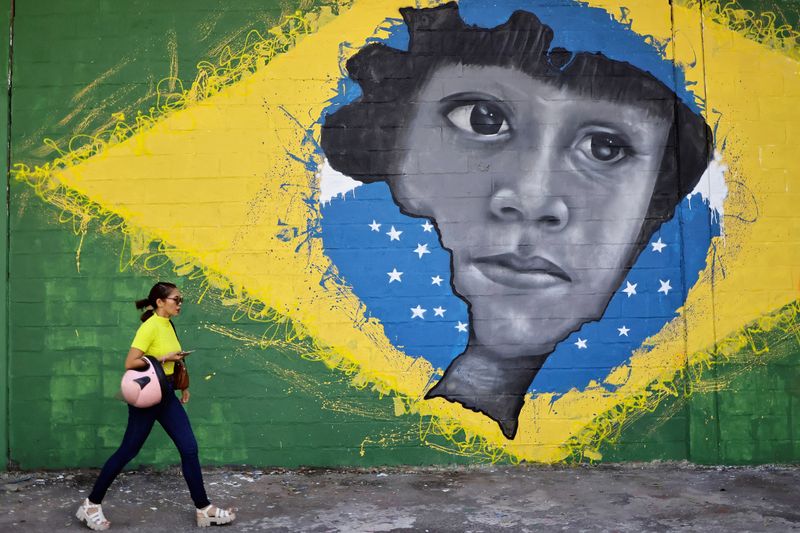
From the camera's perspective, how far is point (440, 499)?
564 cm

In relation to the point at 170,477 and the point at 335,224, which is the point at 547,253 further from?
the point at 170,477

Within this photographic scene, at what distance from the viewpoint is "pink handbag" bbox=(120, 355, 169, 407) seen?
4.81 m

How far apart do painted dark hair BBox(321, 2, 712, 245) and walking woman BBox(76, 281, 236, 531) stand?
1.96m

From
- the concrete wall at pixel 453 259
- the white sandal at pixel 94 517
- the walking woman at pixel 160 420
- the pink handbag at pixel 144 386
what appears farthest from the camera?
the concrete wall at pixel 453 259

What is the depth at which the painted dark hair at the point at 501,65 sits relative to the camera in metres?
6.36

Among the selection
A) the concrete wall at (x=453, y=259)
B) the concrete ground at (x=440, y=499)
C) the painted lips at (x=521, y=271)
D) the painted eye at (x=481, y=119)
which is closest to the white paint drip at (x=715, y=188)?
the concrete wall at (x=453, y=259)

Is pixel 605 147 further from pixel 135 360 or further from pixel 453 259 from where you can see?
pixel 135 360

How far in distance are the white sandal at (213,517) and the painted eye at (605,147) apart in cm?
377

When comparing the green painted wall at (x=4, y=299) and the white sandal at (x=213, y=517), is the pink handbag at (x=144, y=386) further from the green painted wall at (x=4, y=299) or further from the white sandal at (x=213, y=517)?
the green painted wall at (x=4, y=299)

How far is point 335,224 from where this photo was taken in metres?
6.36

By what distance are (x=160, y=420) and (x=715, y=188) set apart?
4.48m

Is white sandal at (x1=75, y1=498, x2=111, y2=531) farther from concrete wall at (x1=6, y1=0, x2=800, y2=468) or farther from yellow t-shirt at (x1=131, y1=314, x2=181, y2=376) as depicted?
concrete wall at (x1=6, y1=0, x2=800, y2=468)

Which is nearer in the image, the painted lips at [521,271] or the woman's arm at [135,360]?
the woman's arm at [135,360]

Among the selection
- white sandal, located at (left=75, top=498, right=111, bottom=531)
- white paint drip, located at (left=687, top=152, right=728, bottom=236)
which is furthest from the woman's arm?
white paint drip, located at (left=687, top=152, right=728, bottom=236)
